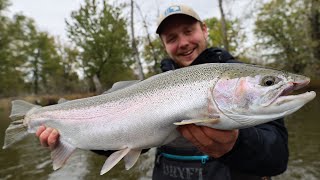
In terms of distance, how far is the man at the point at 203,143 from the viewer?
7.55ft

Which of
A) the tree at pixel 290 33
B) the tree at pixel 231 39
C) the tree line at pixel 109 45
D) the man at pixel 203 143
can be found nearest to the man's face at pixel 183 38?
the man at pixel 203 143

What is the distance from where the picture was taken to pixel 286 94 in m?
2.14

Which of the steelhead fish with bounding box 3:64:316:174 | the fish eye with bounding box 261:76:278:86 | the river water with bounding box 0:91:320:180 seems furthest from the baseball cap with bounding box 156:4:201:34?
the river water with bounding box 0:91:320:180

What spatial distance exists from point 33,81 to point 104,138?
43800 mm

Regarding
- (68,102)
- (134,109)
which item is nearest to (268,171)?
(134,109)

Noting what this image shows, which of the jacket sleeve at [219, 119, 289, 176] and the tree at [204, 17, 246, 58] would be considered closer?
the jacket sleeve at [219, 119, 289, 176]

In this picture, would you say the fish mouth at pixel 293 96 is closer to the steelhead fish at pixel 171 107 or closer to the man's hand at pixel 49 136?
the steelhead fish at pixel 171 107

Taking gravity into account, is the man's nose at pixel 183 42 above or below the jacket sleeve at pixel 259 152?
above

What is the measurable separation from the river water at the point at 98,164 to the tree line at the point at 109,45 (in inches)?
599

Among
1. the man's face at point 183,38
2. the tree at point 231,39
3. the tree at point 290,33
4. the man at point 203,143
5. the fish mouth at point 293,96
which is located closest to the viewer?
the fish mouth at point 293,96

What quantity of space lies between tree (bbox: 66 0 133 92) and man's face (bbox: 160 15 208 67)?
1066 inches

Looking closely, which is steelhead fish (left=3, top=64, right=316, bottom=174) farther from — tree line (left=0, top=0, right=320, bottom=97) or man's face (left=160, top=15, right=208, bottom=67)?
tree line (left=0, top=0, right=320, bottom=97)

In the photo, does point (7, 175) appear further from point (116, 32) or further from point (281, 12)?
point (281, 12)

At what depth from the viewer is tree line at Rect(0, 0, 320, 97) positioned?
2921cm
